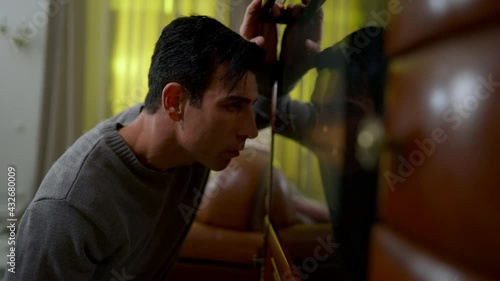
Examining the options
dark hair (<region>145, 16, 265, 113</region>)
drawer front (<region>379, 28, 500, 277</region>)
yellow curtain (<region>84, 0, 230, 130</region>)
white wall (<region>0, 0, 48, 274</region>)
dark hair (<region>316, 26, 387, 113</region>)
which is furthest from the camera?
white wall (<region>0, 0, 48, 274</region>)

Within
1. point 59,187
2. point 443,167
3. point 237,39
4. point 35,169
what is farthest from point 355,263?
point 35,169

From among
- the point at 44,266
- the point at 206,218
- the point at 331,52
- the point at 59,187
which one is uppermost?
the point at 331,52

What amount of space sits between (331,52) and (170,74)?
0.72 ft

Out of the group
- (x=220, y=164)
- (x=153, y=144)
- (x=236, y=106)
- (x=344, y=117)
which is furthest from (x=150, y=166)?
(x=344, y=117)

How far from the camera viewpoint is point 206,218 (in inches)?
63.0

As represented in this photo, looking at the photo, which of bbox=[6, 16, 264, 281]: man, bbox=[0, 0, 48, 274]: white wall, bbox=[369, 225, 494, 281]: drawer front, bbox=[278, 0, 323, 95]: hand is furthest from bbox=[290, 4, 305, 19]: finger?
bbox=[0, 0, 48, 274]: white wall

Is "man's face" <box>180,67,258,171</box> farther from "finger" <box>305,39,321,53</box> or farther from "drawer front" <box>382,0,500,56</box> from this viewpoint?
"drawer front" <box>382,0,500,56</box>

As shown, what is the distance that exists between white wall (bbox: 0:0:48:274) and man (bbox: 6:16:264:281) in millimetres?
393

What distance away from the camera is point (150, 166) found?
81cm

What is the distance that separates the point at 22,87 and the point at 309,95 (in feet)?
3.85

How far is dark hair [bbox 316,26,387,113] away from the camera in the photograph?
1.18 ft

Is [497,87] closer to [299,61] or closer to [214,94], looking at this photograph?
[214,94]

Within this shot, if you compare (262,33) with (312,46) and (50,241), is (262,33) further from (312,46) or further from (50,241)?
(50,241)

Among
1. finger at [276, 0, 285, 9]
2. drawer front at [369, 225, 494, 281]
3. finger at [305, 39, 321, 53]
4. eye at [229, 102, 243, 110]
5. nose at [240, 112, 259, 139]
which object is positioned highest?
finger at [276, 0, 285, 9]
